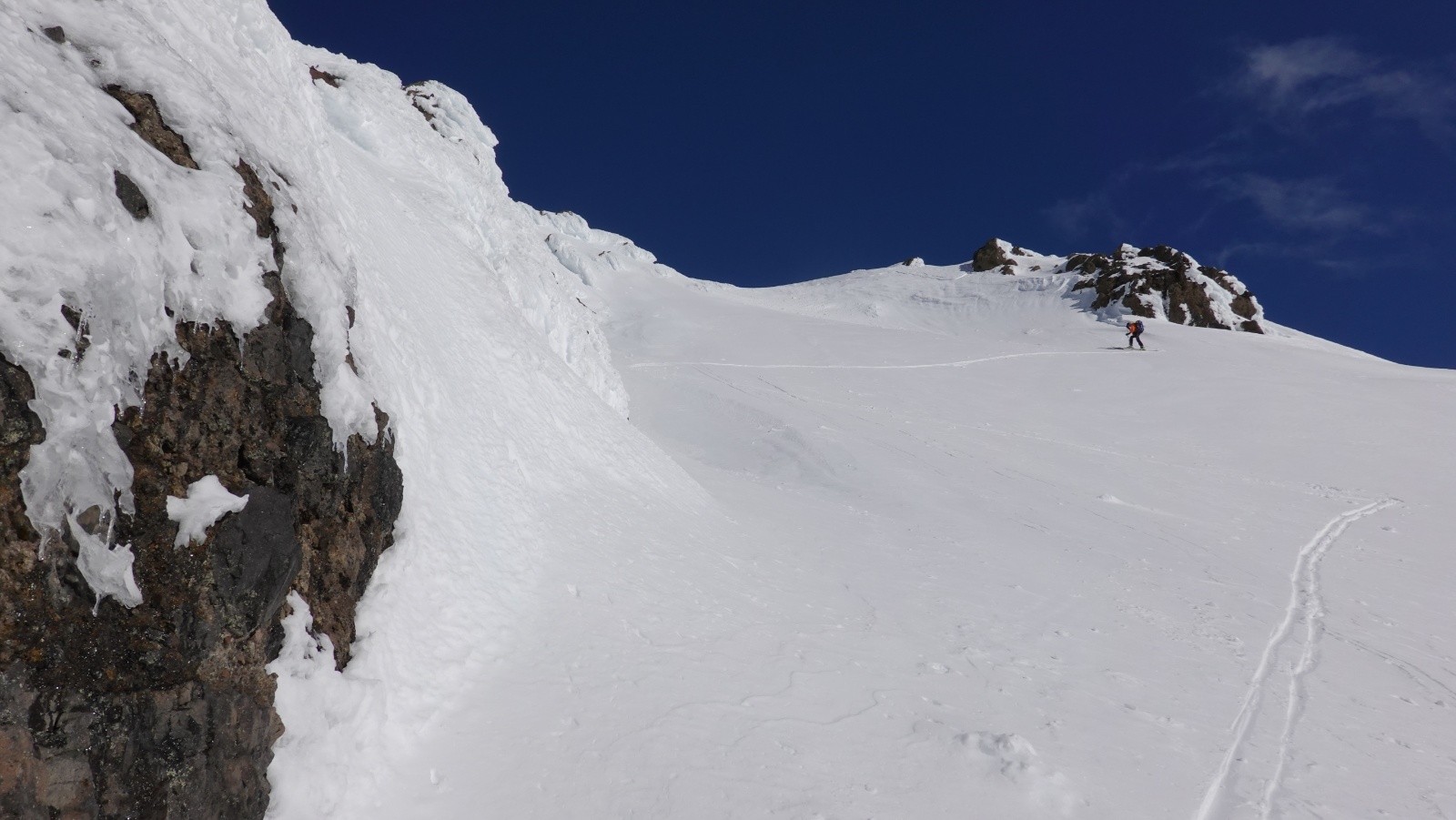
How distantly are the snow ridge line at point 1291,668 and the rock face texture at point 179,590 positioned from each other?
700 cm

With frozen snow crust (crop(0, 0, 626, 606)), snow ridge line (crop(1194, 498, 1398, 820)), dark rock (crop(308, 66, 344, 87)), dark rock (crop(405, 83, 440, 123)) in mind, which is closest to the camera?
frozen snow crust (crop(0, 0, 626, 606))

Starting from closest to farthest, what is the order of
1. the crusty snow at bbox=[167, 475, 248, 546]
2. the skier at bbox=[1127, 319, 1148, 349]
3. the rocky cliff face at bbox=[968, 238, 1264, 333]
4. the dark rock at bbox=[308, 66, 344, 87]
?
the crusty snow at bbox=[167, 475, 248, 546], the dark rock at bbox=[308, 66, 344, 87], the skier at bbox=[1127, 319, 1148, 349], the rocky cliff face at bbox=[968, 238, 1264, 333]

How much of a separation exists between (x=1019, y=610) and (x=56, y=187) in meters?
10.4

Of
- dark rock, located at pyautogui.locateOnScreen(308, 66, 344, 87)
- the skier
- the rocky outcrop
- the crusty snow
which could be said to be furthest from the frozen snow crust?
the rocky outcrop

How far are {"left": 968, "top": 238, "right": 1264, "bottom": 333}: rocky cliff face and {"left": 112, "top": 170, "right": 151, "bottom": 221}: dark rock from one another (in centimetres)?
5738

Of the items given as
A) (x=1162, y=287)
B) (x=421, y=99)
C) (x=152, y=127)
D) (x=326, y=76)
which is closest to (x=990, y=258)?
(x=1162, y=287)

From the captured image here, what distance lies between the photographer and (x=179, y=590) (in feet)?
13.1

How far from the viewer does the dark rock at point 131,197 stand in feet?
13.7

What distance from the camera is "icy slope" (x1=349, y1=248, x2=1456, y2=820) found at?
5957 mm

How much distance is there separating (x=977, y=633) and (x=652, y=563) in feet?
13.3

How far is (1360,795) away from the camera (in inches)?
259

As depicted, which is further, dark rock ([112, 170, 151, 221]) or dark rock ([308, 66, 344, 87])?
dark rock ([308, 66, 344, 87])

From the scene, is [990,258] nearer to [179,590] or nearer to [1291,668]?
[1291,668]

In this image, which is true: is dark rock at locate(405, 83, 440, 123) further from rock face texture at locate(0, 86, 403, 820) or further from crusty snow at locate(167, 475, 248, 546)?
crusty snow at locate(167, 475, 248, 546)
